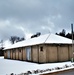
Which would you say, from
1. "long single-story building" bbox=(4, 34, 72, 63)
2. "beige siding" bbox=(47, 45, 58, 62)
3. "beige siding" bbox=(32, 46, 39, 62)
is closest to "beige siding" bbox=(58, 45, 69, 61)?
"long single-story building" bbox=(4, 34, 72, 63)

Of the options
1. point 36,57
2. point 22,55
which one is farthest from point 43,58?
point 22,55

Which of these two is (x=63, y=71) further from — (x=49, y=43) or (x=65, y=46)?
(x=65, y=46)

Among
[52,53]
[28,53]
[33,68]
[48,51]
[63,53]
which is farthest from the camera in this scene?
[28,53]

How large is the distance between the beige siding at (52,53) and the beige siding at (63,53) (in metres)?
0.71

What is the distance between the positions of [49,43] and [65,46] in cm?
317

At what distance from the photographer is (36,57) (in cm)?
2173

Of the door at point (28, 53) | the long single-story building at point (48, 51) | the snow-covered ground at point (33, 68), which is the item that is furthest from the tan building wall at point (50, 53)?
the snow-covered ground at point (33, 68)

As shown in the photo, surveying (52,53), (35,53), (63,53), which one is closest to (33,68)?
(52,53)

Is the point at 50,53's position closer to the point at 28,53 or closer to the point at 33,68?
the point at 28,53

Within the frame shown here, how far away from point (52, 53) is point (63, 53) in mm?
1982

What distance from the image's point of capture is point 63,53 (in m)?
22.6

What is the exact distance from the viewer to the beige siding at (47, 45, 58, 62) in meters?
21.1

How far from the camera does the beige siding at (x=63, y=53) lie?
72.7 ft

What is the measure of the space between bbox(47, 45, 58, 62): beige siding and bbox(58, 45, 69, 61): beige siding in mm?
708
